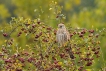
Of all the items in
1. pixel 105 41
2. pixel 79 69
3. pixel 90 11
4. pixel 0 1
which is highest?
pixel 0 1

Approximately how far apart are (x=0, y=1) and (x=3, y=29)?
115ft

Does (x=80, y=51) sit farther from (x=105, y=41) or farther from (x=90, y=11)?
(x=90, y=11)

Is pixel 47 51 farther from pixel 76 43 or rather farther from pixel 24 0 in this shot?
pixel 24 0

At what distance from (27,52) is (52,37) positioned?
0.51 m

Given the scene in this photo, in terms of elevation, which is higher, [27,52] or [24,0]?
[24,0]

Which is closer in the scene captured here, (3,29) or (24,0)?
(3,29)

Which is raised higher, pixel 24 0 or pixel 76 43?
pixel 24 0

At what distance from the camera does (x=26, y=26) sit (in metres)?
8.00

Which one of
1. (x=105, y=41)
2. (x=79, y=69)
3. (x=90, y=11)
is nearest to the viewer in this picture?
(x=79, y=69)

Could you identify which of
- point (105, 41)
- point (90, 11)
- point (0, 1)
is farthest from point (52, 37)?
point (0, 1)

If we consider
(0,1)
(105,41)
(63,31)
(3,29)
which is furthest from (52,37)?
(0,1)

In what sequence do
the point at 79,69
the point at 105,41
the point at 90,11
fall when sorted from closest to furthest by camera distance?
the point at 79,69 < the point at 105,41 < the point at 90,11

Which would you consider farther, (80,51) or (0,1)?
(0,1)

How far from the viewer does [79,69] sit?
7691 mm
